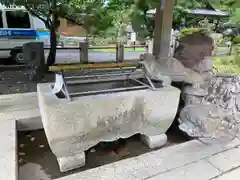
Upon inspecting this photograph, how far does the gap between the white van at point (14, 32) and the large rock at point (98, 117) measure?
5.55m

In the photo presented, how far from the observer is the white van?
260 inches

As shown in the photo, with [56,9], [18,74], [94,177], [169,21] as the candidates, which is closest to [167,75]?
[94,177]

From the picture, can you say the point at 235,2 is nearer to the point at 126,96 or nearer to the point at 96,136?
the point at 126,96

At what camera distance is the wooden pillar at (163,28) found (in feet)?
11.9

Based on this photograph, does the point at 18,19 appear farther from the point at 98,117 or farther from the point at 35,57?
the point at 98,117

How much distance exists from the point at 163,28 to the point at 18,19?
5.17 meters

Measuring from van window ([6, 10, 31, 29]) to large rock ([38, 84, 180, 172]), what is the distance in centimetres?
566

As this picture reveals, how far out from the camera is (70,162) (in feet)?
5.71

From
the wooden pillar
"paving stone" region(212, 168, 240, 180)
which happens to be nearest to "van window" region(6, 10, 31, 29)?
the wooden pillar

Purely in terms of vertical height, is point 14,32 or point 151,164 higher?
point 14,32

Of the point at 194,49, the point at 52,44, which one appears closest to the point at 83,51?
the point at 52,44

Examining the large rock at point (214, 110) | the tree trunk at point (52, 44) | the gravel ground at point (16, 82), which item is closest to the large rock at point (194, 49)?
the large rock at point (214, 110)

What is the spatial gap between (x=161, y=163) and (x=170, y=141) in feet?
2.41

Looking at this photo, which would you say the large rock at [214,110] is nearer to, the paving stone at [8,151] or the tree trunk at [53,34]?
the paving stone at [8,151]
